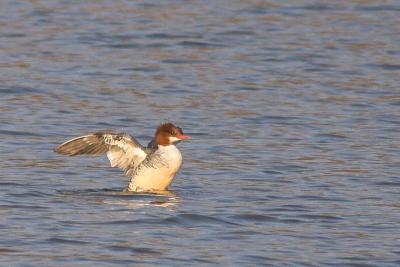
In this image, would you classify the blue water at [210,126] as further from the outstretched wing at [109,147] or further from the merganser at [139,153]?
the outstretched wing at [109,147]

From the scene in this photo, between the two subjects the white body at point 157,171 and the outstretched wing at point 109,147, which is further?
the outstretched wing at point 109,147

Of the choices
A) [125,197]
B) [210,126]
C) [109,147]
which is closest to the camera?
[125,197]

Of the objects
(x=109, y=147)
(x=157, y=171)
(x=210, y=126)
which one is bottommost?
(x=210, y=126)

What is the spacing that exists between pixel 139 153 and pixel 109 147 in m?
0.27

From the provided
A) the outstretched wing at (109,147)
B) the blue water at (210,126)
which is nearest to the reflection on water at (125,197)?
the blue water at (210,126)

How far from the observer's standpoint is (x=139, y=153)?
11.5 metres

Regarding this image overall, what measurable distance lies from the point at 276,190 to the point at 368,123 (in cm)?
331

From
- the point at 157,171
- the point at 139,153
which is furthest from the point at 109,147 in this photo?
the point at 157,171

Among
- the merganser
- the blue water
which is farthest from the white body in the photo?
the blue water

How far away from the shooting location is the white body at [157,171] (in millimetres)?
11125

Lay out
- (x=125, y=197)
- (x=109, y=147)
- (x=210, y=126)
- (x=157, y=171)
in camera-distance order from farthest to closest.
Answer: (x=210, y=126), (x=109, y=147), (x=157, y=171), (x=125, y=197)

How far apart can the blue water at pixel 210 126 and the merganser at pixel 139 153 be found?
170 millimetres

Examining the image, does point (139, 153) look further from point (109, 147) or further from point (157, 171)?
point (157, 171)

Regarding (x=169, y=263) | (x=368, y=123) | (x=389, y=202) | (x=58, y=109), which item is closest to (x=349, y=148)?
(x=368, y=123)
